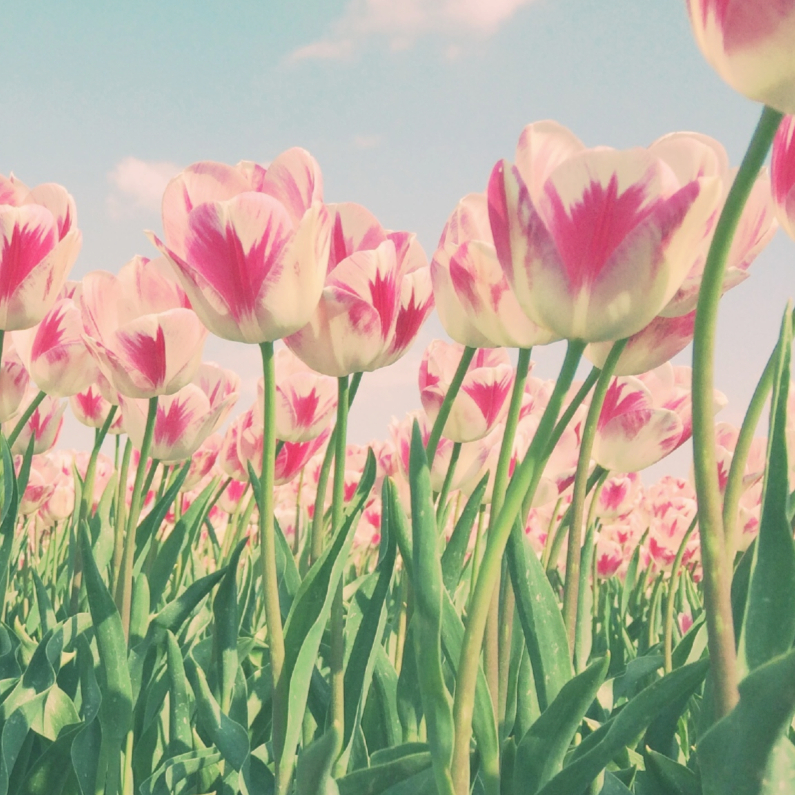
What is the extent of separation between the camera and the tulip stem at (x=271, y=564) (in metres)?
0.64

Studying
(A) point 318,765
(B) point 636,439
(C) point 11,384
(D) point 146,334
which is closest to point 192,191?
(D) point 146,334

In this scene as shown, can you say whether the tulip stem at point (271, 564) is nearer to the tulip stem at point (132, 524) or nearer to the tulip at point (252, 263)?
the tulip at point (252, 263)

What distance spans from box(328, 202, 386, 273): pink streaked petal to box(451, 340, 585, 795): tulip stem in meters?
0.31

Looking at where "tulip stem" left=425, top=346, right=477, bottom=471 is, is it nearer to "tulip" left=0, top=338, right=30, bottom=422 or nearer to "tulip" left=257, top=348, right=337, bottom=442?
"tulip" left=257, top=348, right=337, bottom=442

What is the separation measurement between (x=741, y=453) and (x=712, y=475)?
0.17 meters

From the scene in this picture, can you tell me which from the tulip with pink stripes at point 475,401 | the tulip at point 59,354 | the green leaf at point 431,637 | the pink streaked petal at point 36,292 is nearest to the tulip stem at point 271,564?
A: the green leaf at point 431,637

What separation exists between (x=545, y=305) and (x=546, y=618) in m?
0.27

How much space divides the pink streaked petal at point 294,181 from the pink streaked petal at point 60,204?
0.44m

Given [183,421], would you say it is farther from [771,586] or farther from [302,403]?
[771,586]

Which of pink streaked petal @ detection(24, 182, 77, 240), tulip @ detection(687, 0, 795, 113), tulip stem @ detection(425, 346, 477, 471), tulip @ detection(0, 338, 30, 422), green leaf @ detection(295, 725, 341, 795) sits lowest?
green leaf @ detection(295, 725, 341, 795)

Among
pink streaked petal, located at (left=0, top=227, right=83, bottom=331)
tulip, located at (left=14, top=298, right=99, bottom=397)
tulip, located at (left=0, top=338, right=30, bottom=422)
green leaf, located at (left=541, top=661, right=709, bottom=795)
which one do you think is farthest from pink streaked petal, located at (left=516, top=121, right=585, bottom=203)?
tulip, located at (left=0, top=338, right=30, bottom=422)

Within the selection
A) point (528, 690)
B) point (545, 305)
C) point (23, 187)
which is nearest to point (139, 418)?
point (23, 187)

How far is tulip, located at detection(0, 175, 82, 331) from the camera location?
988 millimetres

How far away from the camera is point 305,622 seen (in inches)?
25.7
